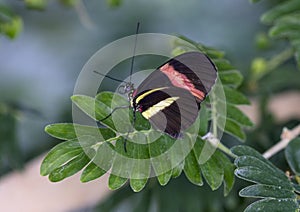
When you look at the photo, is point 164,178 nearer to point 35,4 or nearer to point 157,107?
point 157,107

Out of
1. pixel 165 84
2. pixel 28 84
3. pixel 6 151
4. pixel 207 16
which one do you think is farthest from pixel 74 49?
pixel 165 84

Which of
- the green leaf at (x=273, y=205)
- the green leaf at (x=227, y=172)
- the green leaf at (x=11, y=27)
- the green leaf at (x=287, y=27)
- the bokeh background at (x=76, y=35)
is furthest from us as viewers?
the bokeh background at (x=76, y=35)

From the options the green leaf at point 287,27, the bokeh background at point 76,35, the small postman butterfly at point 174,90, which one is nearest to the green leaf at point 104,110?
the small postman butterfly at point 174,90

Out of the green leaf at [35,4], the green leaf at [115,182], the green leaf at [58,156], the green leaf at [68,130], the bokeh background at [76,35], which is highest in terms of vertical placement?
the green leaf at [35,4]

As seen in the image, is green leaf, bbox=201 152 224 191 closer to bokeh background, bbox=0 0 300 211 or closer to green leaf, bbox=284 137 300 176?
green leaf, bbox=284 137 300 176

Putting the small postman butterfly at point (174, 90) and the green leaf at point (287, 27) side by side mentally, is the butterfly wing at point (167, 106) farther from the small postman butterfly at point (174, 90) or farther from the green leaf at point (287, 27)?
the green leaf at point (287, 27)

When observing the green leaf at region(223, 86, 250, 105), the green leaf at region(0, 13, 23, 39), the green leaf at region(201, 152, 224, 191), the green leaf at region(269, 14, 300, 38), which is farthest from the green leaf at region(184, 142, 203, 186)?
the green leaf at region(0, 13, 23, 39)

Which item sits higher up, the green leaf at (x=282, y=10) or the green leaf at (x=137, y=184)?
the green leaf at (x=137, y=184)

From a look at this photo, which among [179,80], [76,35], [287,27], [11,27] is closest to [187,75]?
[179,80]
